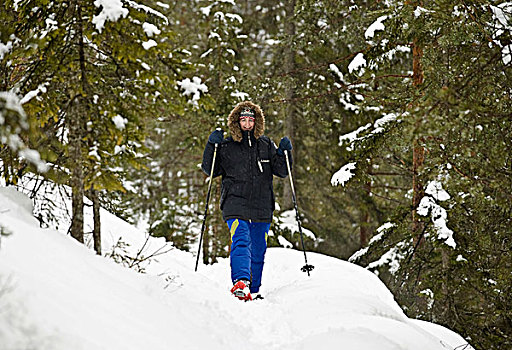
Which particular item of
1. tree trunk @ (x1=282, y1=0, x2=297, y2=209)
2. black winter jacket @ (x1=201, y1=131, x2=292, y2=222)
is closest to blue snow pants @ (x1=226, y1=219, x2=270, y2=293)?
black winter jacket @ (x1=201, y1=131, x2=292, y2=222)

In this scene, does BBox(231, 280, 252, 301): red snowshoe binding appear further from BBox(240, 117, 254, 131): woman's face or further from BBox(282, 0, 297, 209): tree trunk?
BBox(282, 0, 297, 209): tree trunk

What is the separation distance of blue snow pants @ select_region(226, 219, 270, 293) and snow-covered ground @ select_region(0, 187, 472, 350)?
1.76 ft

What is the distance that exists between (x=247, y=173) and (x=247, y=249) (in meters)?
1.16

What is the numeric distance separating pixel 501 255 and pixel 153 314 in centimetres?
463

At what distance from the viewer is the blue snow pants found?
619 centimetres

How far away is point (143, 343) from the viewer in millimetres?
2930

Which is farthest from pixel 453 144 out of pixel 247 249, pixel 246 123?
pixel 246 123

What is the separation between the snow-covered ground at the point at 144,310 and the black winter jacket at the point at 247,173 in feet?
3.90

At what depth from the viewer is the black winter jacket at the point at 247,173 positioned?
6707 millimetres

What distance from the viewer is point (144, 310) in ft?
11.5

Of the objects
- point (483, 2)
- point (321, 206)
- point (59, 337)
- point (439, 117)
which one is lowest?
point (59, 337)

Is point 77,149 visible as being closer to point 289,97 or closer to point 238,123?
point 238,123

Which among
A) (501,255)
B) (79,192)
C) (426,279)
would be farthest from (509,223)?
(79,192)

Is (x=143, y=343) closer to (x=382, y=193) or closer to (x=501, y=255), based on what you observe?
(x=501, y=255)
